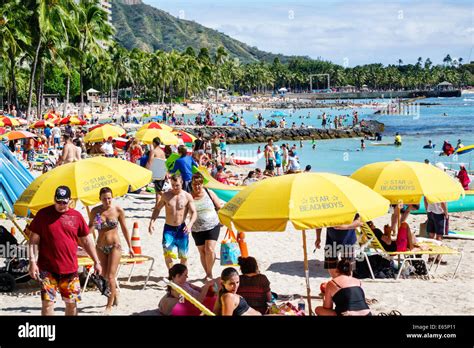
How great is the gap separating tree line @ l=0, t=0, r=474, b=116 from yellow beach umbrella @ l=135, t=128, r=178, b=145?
2210 centimetres

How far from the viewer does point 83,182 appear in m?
7.88

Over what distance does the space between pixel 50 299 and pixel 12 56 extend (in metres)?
38.6

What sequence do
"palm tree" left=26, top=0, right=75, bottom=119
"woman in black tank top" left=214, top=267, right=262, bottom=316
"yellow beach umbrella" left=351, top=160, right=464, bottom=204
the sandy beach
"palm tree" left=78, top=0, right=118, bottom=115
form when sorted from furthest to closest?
"palm tree" left=78, top=0, right=118, bottom=115, "palm tree" left=26, top=0, right=75, bottom=119, "yellow beach umbrella" left=351, top=160, right=464, bottom=204, the sandy beach, "woman in black tank top" left=214, top=267, right=262, bottom=316

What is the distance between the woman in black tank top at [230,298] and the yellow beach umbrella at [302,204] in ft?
2.30

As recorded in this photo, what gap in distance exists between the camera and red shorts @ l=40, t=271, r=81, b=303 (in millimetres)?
6156

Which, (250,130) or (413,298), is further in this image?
(250,130)

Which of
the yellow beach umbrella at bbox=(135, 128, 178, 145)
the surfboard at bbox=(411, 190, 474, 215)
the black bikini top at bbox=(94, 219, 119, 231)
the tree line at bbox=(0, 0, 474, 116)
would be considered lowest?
the surfboard at bbox=(411, 190, 474, 215)

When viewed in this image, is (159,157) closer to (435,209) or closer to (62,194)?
(435,209)

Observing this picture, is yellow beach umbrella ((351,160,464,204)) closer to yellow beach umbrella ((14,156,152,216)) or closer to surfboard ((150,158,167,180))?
yellow beach umbrella ((14,156,152,216))

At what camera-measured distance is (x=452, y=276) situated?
996cm

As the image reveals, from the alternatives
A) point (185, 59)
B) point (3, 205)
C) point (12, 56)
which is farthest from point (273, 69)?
point (3, 205)

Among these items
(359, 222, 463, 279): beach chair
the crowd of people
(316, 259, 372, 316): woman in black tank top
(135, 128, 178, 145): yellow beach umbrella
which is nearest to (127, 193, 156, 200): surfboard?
(135, 128, 178, 145): yellow beach umbrella
